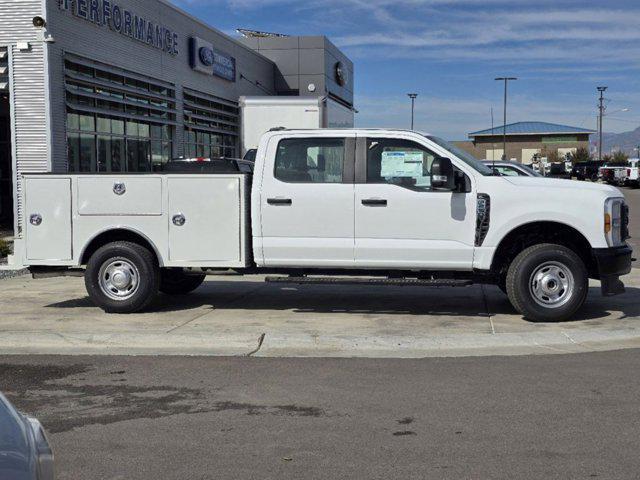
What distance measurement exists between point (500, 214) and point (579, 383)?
2.59m

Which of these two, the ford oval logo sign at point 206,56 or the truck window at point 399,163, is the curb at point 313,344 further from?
the ford oval logo sign at point 206,56

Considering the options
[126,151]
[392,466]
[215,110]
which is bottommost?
[392,466]

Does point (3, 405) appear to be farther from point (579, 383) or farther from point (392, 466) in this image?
point (579, 383)

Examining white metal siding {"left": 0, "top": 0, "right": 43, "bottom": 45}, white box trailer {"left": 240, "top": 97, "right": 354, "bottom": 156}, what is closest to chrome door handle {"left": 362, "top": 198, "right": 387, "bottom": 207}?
white metal siding {"left": 0, "top": 0, "right": 43, "bottom": 45}

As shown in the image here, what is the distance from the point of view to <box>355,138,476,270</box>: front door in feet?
27.7

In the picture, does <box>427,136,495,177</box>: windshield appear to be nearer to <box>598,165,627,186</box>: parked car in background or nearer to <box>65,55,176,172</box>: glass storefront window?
<box>65,55,176,172</box>: glass storefront window

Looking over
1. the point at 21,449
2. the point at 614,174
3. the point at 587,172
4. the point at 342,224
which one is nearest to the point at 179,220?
the point at 342,224

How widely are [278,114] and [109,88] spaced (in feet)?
14.6

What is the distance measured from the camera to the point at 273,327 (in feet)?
27.6

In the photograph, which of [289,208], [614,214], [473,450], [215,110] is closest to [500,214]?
[614,214]

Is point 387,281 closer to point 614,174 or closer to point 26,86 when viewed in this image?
point 26,86

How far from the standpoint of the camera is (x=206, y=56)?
85.7ft

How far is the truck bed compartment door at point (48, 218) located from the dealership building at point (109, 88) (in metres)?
0.72

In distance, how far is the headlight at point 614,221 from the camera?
8.27 m
